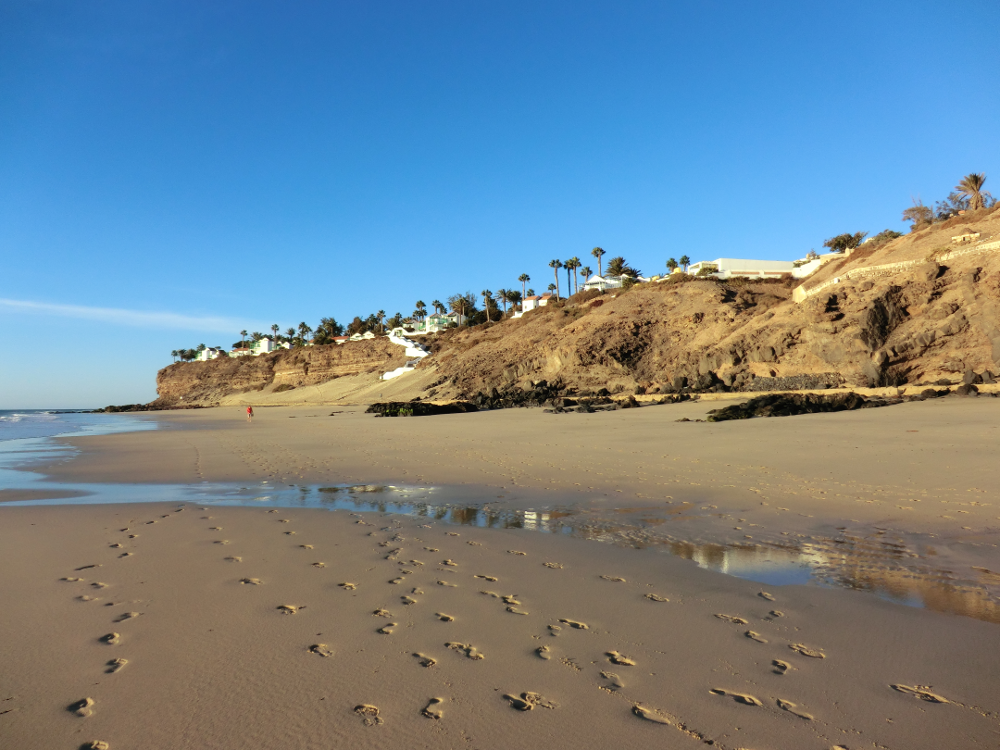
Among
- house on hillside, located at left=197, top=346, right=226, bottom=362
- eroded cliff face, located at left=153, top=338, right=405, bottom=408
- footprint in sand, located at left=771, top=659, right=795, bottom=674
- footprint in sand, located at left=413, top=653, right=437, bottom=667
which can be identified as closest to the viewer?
footprint in sand, located at left=771, top=659, right=795, bottom=674

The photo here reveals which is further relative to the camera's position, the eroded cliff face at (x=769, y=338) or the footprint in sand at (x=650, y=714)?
the eroded cliff face at (x=769, y=338)

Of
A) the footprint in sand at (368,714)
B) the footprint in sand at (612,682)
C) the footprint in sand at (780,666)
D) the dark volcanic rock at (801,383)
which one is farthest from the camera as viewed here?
the dark volcanic rock at (801,383)

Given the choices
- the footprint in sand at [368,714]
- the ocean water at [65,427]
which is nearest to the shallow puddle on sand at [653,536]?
the footprint in sand at [368,714]

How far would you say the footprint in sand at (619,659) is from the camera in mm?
3074

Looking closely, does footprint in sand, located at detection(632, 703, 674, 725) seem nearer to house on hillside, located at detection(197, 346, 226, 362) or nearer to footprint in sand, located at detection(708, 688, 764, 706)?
footprint in sand, located at detection(708, 688, 764, 706)

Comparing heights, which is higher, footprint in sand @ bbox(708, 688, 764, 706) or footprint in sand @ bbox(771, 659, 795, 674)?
footprint in sand @ bbox(708, 688, 764, 706)

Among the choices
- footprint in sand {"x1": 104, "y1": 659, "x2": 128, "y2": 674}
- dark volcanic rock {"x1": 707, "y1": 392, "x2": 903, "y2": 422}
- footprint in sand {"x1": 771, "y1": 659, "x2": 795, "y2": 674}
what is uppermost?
dark volcanic rock {"x1": 707, "y1": 392, "x2": 903, "y2": 422}

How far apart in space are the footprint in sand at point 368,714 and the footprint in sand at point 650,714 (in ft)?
3.76

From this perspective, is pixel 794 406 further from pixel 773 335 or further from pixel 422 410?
pixel 422 410

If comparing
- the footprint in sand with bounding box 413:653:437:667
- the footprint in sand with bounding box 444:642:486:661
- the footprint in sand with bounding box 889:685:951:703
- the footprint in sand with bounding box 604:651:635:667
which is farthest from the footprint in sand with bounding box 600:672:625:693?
the footprint in sand with bounding box 889:685:951:703

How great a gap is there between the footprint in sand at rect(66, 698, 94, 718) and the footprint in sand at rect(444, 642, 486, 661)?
1.71 metres

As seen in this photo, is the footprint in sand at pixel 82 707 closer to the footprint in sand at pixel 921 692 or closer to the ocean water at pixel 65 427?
the footprint in sand at pixel 921 692

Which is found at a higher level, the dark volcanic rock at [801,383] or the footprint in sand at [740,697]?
the dark volcanic rock at [801,383]

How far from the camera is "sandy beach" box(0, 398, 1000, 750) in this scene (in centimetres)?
253
